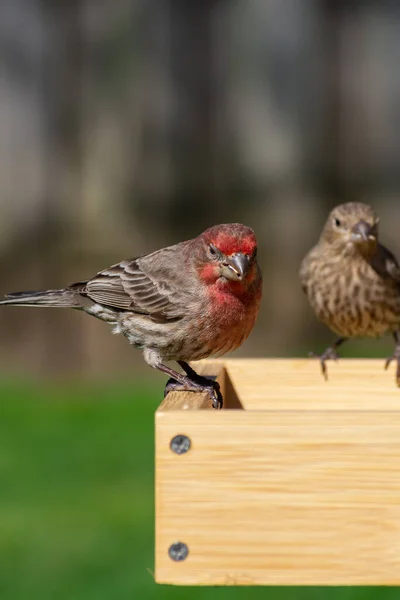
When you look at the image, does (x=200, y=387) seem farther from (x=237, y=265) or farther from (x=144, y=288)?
(x=144, y=288)

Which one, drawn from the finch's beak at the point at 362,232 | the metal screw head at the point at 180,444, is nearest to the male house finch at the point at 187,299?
the metal screw head at the point at 180,444

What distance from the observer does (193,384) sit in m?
3.78

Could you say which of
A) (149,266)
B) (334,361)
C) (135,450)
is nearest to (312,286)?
(334,361)

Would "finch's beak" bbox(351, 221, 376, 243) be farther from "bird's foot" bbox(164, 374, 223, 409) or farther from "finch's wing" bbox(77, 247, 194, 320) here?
"bird's foot" bbox(164, 374, 223, 409)

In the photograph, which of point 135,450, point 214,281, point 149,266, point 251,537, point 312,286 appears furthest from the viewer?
A: point 135,450

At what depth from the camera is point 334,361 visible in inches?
176

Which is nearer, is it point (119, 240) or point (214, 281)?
point (214, 281)

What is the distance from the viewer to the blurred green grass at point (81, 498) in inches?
210

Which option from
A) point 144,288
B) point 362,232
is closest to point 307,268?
point 362,232

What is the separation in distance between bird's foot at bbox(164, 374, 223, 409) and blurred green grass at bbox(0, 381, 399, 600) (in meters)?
1.51

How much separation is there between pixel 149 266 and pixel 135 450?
Answer: 3684 millimetres

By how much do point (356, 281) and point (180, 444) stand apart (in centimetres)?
251

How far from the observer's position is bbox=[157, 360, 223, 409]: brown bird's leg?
374 centimetres

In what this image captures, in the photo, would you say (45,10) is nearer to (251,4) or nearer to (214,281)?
(251,4)
